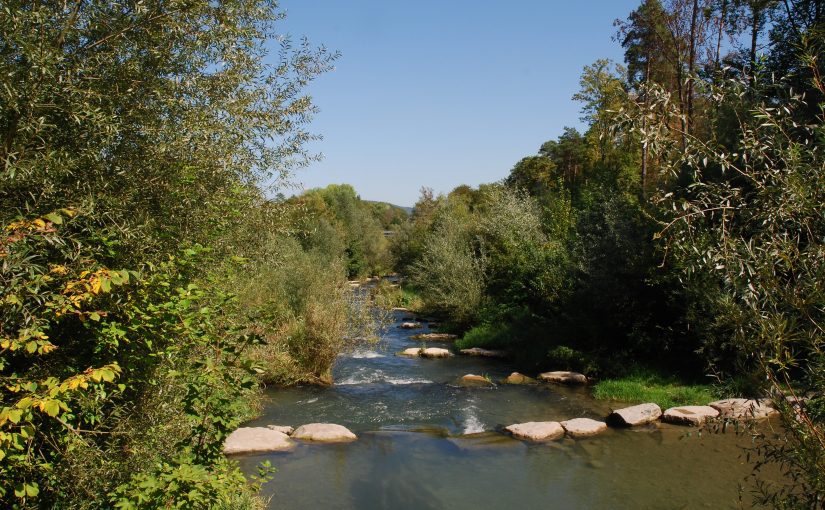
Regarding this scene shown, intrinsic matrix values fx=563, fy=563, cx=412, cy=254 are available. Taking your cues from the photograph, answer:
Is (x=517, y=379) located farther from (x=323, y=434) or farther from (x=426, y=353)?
(x=323, y=434)

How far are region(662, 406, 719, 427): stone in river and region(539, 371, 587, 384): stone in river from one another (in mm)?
3727

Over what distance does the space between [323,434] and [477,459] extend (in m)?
3.26

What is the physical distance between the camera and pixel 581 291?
57.8ft

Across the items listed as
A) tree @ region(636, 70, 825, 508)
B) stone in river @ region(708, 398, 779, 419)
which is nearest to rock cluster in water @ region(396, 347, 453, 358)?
stone in river @ region(708, 398, 779, 419)

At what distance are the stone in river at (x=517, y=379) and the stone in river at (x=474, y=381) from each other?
1.89 feet

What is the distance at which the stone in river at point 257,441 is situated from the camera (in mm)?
10797

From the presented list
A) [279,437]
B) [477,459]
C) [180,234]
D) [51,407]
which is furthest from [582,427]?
[51,407]

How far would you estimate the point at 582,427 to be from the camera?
12258mm

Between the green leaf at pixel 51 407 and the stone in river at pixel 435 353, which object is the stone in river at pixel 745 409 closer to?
the green leaf at pixel 51 407

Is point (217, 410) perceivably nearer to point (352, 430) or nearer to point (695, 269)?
point (695, 269)

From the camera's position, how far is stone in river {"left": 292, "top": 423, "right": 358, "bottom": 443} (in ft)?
38.5

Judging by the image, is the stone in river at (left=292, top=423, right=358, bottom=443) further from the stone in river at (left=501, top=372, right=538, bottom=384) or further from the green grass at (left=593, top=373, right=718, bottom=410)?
the green grass at (left=593, top=373, right=718, bottom=410)

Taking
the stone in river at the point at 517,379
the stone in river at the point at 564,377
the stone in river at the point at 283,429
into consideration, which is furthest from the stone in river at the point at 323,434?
the stone in river at the point at 564,377

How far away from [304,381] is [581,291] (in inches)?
348
